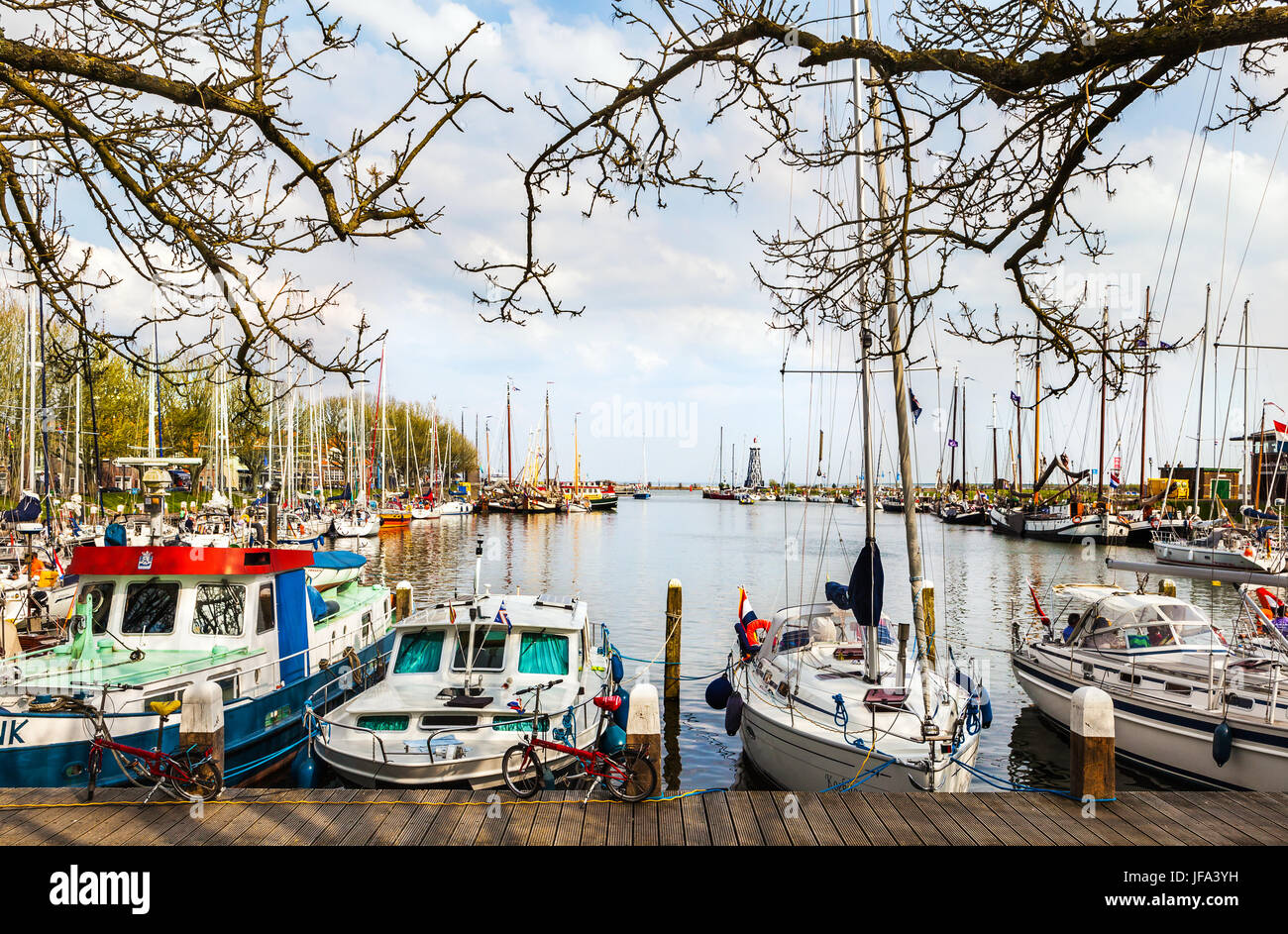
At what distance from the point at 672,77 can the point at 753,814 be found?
5932 millimetres

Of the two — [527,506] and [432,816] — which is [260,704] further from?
[527,506]

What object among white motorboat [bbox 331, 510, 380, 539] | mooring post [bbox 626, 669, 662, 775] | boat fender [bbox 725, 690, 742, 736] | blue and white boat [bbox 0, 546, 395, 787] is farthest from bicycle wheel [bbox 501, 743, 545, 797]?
white motorboat [bbox 331, 510, 380, 539]

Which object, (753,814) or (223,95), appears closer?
(223,95)

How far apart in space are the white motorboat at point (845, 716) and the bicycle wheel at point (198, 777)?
6.69m

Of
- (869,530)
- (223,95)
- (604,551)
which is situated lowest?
(604,551)

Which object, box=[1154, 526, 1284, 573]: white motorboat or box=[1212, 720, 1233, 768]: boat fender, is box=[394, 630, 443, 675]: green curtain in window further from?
box=[1154, 526, 1284, 573]: white motorboat

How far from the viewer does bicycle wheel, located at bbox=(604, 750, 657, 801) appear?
773 cm

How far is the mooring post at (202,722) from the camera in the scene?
26.2 ft

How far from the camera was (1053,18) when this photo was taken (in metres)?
5.38

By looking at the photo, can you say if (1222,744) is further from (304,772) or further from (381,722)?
(304,772)

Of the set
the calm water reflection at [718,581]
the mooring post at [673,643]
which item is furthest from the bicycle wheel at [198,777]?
the mooring post at [673,643]

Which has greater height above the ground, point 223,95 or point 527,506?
point 223,95

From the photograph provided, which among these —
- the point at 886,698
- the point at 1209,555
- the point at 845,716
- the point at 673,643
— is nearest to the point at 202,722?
the point at 845,716
